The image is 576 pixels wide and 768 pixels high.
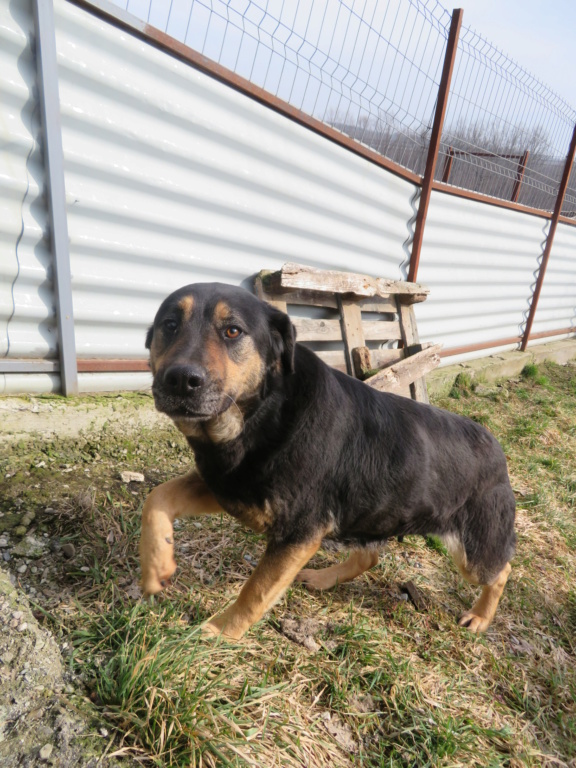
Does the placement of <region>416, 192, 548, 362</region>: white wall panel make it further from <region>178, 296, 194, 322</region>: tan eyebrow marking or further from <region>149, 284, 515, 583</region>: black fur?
<region>178, 296, 194, 322</region>: tan eyebrow marking

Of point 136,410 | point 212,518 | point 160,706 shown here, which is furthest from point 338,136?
point 160,706

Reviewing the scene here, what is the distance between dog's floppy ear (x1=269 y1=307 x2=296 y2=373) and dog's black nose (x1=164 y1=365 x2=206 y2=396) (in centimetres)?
56

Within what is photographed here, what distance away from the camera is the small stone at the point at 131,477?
341 cm

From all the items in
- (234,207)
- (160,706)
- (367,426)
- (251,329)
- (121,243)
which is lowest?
(160,706)

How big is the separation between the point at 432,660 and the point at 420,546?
3.80ft

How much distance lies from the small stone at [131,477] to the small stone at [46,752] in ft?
6.31

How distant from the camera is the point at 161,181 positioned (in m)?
3.81

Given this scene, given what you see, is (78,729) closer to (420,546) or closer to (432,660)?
(432,660)

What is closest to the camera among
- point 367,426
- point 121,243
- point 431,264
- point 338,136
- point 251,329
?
point 251,329

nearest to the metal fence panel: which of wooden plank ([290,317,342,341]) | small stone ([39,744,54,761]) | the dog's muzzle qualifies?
wooden plank ([290,317,342,341])

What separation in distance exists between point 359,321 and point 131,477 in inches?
111

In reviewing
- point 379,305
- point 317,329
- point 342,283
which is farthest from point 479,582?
point 379,305

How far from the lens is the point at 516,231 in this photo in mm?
8242

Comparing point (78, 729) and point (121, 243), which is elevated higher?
point (121, 243)
